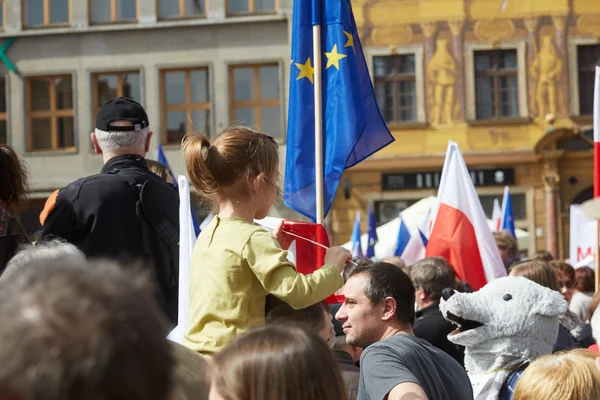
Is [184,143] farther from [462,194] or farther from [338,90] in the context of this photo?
[462,194]

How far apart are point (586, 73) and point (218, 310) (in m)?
22.8

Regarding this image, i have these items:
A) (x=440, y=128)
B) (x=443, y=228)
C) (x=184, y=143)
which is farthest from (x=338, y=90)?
(x=440, y=128)

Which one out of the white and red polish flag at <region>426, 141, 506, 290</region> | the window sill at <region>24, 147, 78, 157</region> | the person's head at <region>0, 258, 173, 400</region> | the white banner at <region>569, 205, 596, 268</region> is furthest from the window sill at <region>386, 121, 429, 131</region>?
the person's head at <region>0, 258, 173, 400</region>

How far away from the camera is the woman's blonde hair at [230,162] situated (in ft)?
10.7

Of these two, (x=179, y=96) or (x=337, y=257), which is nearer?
(x=337, y=257)

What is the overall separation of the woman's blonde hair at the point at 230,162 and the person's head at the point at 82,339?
2.05 meters

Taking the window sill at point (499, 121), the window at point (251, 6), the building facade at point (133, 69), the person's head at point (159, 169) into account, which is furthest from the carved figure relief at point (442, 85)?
the person's head at point (159, 169)

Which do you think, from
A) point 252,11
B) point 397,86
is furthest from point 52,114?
point 397,86

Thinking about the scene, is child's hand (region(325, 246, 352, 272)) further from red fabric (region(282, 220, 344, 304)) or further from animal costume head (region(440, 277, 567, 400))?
animal costume head (region(440, 277, 567, 400))

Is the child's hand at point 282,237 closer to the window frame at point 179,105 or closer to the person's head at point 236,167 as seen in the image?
the person's head at point 236,167

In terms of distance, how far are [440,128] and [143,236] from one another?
21328 mm

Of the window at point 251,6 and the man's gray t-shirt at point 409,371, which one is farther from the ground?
the window at point 251,6

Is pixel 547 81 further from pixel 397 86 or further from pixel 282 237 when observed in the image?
pixel 282 237

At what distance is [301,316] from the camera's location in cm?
333
